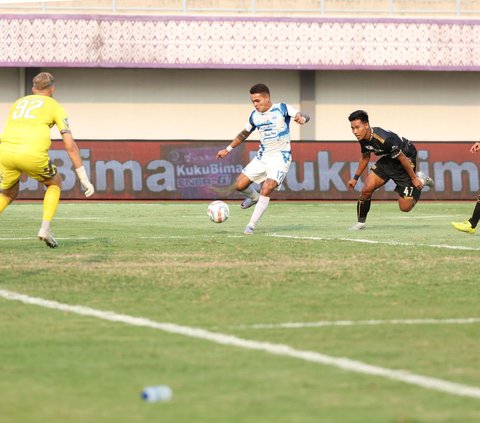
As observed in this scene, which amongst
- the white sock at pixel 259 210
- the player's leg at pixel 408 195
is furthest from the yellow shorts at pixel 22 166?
the player's leg at pixel 408 195

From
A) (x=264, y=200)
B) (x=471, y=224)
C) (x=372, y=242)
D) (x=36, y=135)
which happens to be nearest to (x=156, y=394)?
(x=36, y=135)

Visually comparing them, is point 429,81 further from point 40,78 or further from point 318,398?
point 318,398

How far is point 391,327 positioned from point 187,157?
2310 centimetres

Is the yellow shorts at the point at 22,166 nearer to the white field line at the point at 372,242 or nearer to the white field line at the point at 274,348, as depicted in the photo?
the white field line at the point at 372,242

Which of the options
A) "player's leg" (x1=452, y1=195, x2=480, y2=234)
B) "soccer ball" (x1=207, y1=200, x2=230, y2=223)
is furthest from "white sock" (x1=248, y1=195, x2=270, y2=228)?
"player's leg" (x1=452, y1=195, x2=480, y2=234)

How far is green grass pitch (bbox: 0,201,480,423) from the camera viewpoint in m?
6.09

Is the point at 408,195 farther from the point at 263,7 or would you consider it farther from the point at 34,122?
the point at 263,7

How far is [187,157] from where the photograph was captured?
31.5m

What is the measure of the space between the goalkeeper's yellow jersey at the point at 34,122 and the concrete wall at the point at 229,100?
28.2 meters

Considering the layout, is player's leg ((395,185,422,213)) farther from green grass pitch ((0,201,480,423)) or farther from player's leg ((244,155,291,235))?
green grass pitch ((0,201,480,423))

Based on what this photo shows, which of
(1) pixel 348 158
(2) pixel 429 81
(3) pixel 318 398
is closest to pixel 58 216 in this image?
(1) pixel 348 158

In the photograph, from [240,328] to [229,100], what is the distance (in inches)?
1386

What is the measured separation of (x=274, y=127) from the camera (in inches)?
758

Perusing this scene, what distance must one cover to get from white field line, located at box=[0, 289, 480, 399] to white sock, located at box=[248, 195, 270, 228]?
8615 mm
